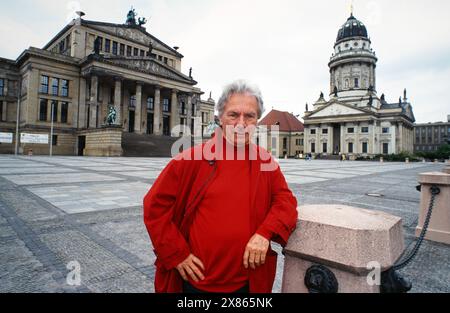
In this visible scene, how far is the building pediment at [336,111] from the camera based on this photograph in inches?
2576

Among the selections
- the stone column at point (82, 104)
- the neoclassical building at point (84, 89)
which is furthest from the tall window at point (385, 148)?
the stone column at point (82, 104)

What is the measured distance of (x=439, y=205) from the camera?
4418 mm

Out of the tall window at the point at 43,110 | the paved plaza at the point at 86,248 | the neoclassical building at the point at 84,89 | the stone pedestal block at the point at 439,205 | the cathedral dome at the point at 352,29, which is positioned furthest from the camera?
the cathedral dome at the point at 352,29

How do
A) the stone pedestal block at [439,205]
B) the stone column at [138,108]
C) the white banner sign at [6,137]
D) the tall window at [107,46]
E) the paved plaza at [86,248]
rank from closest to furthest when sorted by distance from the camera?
the paved plaza at [86,248] < the stone pedestal block at [439,205] < the white banner sign at [6,137] < the stone column at [138,108] < the tall window at [107,46]

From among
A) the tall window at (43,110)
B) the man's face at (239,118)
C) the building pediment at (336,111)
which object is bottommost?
the man's face at (239,118)

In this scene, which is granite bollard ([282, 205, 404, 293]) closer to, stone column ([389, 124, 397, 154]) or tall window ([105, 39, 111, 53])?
tall window ([105, 39, 111, 53])

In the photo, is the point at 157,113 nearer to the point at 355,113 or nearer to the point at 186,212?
the point at 186,212

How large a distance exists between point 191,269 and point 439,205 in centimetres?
473

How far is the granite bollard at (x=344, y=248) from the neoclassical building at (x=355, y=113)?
2786 inches

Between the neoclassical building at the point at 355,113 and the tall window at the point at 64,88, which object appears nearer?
the tall window at the point at 64,88

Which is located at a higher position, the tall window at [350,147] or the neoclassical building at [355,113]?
the neoclassical building at [355,113]

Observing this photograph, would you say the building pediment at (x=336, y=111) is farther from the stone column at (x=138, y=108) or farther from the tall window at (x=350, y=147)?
the stone column at (x=138, y=108)

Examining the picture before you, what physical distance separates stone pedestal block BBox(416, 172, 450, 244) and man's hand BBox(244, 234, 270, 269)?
13.6 ft
